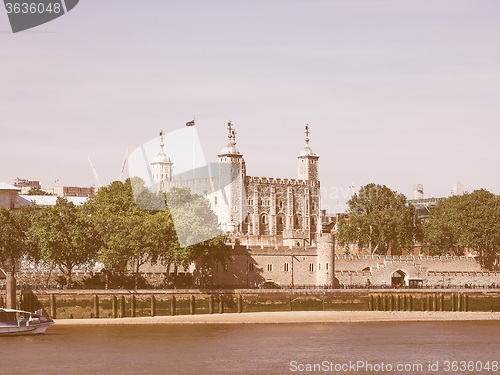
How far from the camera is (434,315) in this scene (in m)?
120

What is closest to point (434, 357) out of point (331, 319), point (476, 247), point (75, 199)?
point (331, 319)

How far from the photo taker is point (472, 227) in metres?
140

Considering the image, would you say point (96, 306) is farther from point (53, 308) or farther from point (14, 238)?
point (14, 238)

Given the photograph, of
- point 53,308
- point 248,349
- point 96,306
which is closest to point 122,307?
point 96,306

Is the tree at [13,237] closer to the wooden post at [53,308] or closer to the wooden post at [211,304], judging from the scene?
the wooden post at [53,308]

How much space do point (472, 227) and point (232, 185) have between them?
41.3m

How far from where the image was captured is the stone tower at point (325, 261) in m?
129

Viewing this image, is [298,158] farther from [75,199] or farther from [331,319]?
[331,319]

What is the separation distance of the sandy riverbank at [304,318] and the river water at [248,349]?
96.1 inches

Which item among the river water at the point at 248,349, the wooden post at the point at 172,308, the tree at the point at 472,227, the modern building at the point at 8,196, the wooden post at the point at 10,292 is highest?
the modern building at the point at 8,196

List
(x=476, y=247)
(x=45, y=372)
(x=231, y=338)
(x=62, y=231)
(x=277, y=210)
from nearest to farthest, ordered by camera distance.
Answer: (x=45, y=372)
(x=231, y=338)
(x=62, y=231)
(x=476, y=247)
(x=277, y=210)

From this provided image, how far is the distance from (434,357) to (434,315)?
34202mm

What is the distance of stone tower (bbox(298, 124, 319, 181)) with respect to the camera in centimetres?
18000

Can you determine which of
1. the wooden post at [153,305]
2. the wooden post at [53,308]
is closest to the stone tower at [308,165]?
the wooden post at [153,305]
